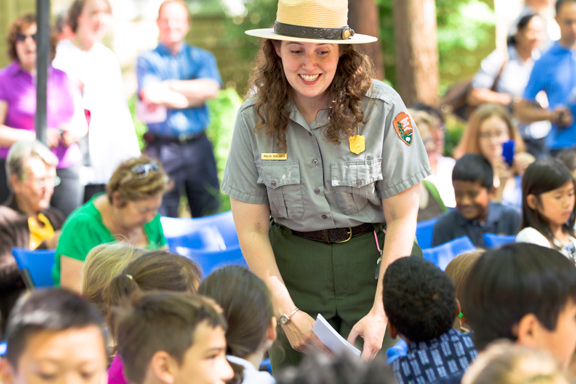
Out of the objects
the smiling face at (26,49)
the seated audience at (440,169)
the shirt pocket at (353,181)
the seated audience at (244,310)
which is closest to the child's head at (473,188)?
the seated audience at (440,169)

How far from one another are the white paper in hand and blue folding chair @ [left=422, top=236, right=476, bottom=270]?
131 cm

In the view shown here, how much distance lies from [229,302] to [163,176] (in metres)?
2.04

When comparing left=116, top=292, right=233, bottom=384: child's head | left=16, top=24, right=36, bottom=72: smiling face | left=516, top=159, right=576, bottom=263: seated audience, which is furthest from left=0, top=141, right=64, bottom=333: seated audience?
left=516, top=159, right=576, bottom=263: seated audience

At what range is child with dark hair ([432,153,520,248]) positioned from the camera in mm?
4902

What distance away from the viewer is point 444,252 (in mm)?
4156

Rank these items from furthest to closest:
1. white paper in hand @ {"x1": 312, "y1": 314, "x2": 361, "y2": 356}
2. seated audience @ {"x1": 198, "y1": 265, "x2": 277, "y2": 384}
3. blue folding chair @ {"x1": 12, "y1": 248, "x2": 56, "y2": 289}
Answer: blue folding chair @ {"x1": 12, "y1": 248, "x2": 56, "y2": 289}
white paper in hand @ {"x1": 312, "y1": 314, "x2": 361, "y2": 356}
seated audience @ {"x1": 198, "y1": 265, "x2": 277, "y2": 384}

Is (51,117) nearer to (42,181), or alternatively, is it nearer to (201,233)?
(42,181)

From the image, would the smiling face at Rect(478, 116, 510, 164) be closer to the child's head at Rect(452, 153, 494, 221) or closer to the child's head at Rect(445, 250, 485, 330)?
the child's head at Rect(452, 153, 494, 221)

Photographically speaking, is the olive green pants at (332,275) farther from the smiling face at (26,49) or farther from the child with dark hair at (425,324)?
the smiling face at (26,49)

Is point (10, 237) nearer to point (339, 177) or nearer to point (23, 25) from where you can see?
point (23, 25)

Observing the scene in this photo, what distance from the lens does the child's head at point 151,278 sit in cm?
286

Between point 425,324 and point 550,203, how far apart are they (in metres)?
2.10

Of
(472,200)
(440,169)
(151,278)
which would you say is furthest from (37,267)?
(440,169)

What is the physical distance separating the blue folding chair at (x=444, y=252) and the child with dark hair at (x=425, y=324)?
151 cm
